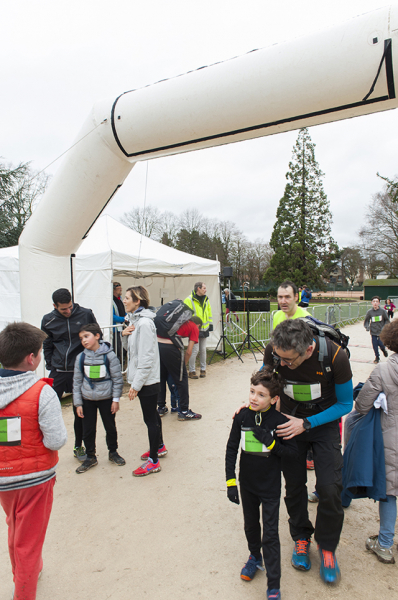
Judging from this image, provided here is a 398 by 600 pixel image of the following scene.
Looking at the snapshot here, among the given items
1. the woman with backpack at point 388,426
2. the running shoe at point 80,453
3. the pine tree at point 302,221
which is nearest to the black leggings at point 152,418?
the running shoe at point 80,453

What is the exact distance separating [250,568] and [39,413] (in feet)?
5.44

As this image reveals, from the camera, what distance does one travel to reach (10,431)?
1798 millimetres

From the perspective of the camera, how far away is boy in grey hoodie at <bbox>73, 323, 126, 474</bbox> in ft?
11.2

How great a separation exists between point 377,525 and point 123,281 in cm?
985

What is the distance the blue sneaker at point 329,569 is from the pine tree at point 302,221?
3656cm

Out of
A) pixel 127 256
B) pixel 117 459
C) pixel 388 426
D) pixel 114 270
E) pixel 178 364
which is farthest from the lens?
pixel 114 270

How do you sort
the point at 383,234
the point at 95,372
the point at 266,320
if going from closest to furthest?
1. the point at 95,372
2. the point at 266,320
3. the point at 383,234

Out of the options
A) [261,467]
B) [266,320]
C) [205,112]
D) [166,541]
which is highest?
[205,112]

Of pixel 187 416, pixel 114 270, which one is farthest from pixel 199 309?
pixel 187 416

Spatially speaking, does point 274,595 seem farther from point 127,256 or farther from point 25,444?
point 127,256

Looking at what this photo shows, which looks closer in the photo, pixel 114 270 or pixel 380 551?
pixel 380 551

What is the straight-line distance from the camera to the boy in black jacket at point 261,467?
198 cm

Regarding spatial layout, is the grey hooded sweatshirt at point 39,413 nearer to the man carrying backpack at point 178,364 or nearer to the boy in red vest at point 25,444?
the boy in red vest at point 25,444

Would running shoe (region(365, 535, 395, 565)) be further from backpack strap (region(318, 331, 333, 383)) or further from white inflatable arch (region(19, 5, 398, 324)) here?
white inflatable arch (region(19, 5, 398, 324))
